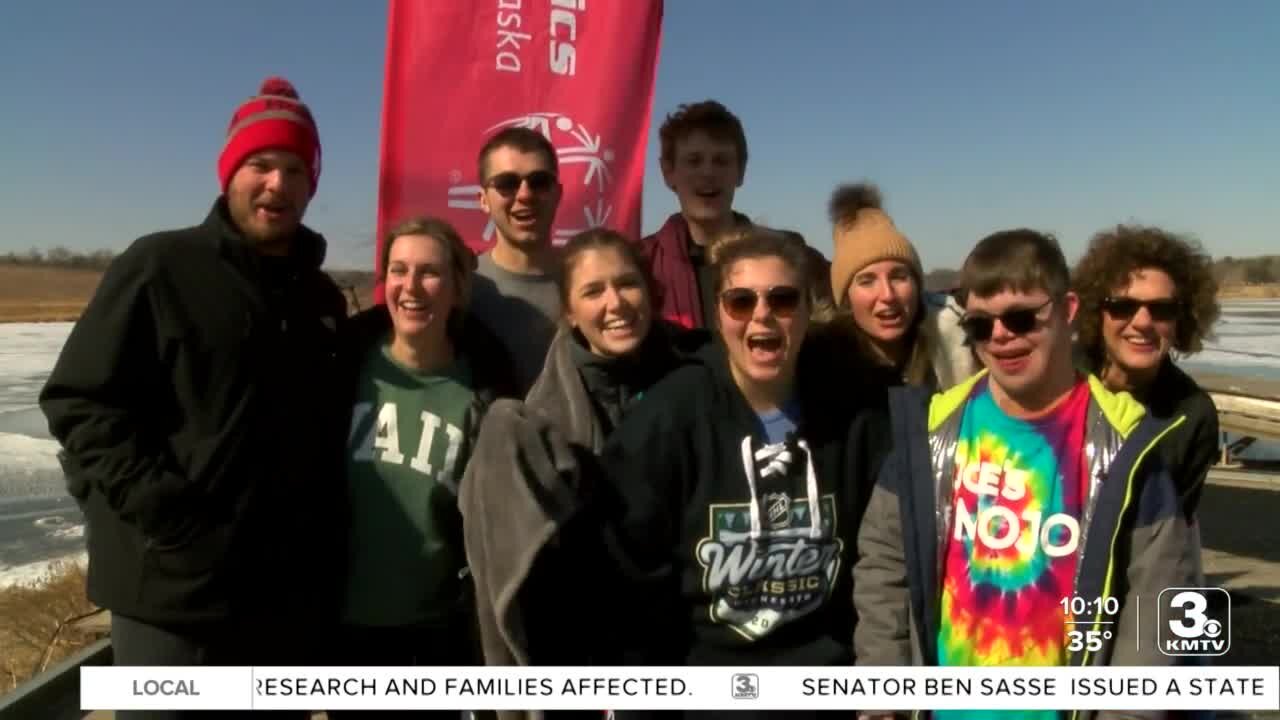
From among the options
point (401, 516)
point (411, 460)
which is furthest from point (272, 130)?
point (401, 516)

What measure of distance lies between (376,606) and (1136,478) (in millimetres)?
2050

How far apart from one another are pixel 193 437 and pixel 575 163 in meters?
2.62

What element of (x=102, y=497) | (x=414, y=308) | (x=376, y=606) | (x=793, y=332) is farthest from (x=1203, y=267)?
(x=102, y=497)

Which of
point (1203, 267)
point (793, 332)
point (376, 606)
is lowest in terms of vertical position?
point (376, 606)

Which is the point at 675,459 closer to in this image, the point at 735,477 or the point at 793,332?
the point at 735,477

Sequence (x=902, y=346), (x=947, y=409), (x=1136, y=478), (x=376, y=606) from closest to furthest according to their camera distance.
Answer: (x=1136, y=478) → (x=947, y=409) → (x=376, y=606) → (x=902, y=346)

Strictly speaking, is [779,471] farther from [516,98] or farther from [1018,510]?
[516,98]

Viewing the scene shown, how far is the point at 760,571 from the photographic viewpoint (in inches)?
89.7

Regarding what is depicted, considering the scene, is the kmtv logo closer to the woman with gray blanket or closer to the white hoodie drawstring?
the woman with gray blanket

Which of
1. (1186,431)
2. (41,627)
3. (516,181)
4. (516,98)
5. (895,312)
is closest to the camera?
(1186,431)

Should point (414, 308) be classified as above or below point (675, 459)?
above

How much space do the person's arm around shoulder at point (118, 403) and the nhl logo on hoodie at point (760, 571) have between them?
1.41m

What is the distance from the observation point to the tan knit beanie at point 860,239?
3.09 m

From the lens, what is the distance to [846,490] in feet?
7.76
